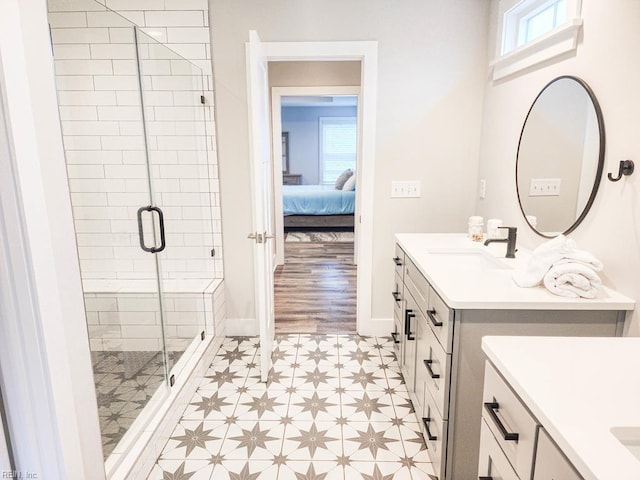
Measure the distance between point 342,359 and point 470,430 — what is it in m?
1.28

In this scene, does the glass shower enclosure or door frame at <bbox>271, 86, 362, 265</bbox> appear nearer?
the glass shower enclosure

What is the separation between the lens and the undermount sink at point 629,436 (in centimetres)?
82

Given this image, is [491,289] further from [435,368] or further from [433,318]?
[435,368]

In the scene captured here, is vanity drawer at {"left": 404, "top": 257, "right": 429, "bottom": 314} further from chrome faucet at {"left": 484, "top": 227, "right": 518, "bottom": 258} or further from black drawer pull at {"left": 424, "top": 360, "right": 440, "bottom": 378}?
chrome faucet at {"left": 484, "top": 227, "right": 518, "bottom": 258}

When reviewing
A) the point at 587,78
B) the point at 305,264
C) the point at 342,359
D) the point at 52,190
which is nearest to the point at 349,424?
the point at 342,359

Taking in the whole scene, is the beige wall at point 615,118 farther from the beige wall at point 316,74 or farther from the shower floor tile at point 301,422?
the beige wall at point 316,74

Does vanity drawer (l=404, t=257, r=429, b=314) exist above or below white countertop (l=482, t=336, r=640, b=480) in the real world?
below

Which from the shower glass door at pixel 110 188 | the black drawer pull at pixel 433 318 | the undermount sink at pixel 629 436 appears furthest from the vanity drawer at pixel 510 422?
the shower glass door at pixel 110 188

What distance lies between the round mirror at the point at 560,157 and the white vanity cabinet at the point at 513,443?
1.03 metres

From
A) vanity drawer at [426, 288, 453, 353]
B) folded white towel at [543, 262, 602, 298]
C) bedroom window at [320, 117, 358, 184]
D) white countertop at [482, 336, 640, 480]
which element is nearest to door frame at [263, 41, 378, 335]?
vanity drawer at [426, 288, 453, 353]

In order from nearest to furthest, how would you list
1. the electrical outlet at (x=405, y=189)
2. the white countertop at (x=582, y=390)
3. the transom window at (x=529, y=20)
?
1. the white countertop at (x=582, y=390)
2. the transom window at (x=529, y=20)
3. the electrical outlet at (x=405, y=189)

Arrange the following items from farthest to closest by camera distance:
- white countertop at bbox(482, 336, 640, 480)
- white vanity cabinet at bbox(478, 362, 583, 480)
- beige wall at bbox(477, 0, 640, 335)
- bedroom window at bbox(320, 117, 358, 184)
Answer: bedroom window at bbox(320, 117, 358, 184)
beige wall at bbox(477, 0, 640, 335)
white vanity cabinet at bbox(478, 362, 583, 480)
white countertop at bbox(482, 336, 640, 480)

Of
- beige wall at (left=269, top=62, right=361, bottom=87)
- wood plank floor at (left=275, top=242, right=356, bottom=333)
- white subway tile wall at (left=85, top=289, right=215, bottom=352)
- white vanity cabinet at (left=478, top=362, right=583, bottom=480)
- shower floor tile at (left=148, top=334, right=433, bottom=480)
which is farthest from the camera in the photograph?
beige wall at (left=269, top=62, right=361, bottom=87)

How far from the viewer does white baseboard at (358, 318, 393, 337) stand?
10.3 feet
